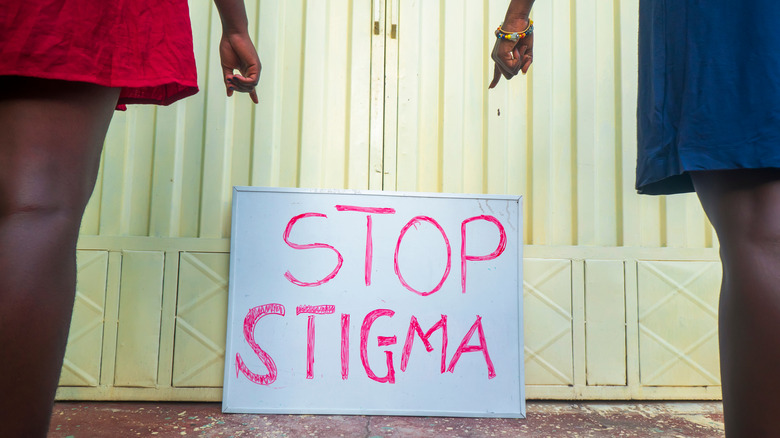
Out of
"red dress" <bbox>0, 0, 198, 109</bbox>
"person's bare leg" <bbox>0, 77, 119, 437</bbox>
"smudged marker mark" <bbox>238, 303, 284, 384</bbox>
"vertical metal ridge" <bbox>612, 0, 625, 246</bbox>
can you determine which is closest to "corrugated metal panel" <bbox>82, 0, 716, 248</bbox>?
"vertical metal ridge" <bbox>612, 0, 625, 246</bbox>

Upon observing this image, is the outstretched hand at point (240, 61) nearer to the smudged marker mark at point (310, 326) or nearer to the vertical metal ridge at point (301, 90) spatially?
the vertical metal ridge at point (301, 90)

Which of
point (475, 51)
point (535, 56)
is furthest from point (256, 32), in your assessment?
point (535, 56)

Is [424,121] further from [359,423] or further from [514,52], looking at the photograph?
[359,423]

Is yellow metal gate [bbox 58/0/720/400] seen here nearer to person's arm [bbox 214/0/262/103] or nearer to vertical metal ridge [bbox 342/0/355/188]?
vertical metal ridge [bbox 342/0/355/188]

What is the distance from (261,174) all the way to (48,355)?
3.83ft

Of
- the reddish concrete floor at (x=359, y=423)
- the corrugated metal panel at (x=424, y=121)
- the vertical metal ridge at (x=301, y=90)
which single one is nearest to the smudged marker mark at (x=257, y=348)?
the reddish concrete floor at (x=359, y=423)

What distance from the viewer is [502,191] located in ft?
5.57

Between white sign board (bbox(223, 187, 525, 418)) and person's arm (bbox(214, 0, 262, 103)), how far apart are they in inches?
24.0

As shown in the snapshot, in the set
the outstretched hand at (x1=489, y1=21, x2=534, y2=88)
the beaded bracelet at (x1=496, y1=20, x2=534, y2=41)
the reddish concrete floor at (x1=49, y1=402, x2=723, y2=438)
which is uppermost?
the beaded bracelet at (x1=496, y1=20, x2=534, y2=41)

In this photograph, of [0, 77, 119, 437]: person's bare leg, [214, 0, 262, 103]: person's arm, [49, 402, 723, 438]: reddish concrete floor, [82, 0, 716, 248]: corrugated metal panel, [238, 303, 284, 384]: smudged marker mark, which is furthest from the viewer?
[82, 0, 716, 248]: corrugated metal panel

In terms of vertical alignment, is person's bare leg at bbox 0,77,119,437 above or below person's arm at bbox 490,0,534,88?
below

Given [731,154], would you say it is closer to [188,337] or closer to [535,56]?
[535,56]

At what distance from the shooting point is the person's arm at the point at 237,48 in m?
0.95

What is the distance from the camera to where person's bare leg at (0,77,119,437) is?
0.50 metres
